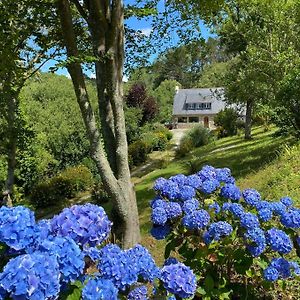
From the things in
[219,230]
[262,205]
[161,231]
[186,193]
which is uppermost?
[186,193]

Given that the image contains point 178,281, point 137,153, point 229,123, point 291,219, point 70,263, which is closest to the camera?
point 70,263

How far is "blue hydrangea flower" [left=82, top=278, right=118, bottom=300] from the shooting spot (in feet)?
6.08

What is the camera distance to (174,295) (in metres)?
2.54

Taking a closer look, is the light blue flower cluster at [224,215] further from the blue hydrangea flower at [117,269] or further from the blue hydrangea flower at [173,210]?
the blue hydrangea flower at [117,269]

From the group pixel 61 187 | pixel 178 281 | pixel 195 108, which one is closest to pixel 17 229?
pixel 178 281

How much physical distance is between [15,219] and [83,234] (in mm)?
364

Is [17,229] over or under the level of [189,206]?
over

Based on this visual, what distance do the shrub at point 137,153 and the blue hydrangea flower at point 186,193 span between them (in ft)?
67.7

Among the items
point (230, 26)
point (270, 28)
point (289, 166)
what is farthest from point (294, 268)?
point (230, 26)

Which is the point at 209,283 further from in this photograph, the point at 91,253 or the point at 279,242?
the point at 91,253

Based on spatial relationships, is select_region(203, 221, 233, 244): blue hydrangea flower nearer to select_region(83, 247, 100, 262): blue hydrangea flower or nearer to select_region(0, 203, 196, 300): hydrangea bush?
select_region(0, 203, 196, 300): hydrangea bush

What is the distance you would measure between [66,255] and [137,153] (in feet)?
76.6

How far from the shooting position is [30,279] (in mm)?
1664

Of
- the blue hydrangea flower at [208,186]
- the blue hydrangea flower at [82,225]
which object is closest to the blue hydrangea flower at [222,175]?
the blue hydrangea flower at [208,186]
